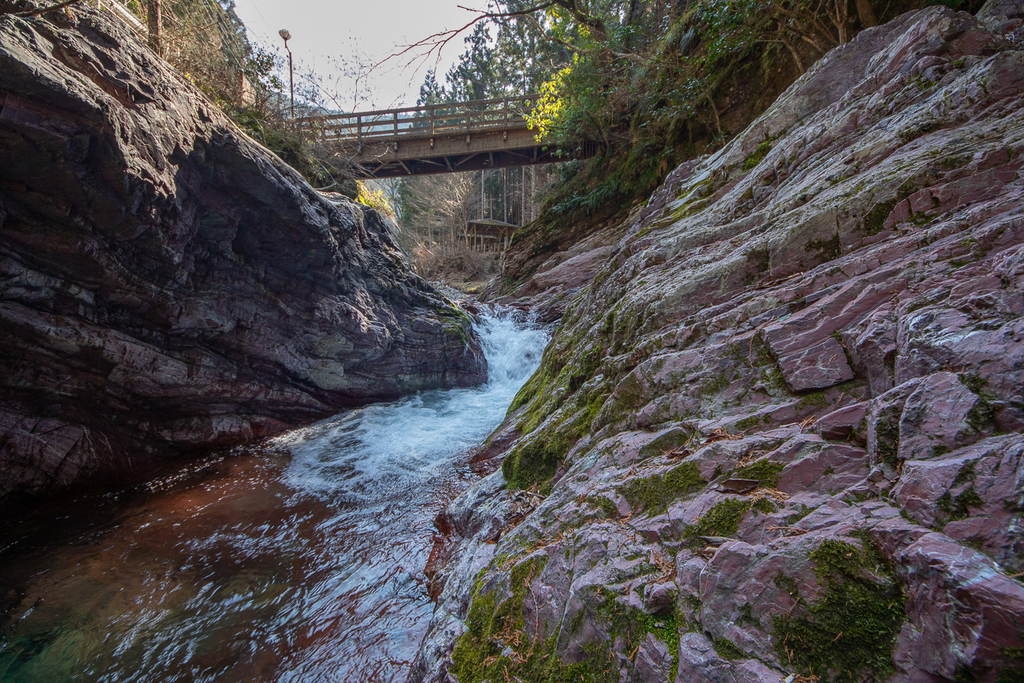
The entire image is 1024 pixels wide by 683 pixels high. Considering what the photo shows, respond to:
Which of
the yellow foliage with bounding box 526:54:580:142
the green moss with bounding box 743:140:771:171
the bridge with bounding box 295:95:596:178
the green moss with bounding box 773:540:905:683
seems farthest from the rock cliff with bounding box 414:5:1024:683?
the bridge with bounding box 295:95:596:178

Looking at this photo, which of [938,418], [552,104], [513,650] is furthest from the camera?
[552,104]

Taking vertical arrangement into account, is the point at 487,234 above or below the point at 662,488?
above

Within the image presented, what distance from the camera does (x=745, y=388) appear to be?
207 centimetres

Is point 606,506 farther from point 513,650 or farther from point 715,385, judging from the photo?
point 715,385

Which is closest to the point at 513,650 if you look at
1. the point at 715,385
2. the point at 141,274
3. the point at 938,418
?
the point at 715,385

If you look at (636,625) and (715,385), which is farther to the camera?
(715,385)

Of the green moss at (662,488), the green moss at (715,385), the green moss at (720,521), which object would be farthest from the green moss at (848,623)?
the green moss at (715,385)

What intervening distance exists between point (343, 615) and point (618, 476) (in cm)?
236

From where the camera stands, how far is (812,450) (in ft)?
5.04

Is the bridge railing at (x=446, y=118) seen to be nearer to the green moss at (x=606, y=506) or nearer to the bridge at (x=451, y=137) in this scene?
the bridge at (x=451, y=137)

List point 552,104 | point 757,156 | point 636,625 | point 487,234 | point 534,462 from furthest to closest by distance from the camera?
point 487,234 → point 552,104 → point 757,156 → point 534,462 → point 636,625

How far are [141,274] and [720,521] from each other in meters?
6.98

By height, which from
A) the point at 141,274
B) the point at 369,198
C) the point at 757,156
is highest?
the point at 369,198

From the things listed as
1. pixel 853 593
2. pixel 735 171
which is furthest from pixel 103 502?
pixel 735 171
